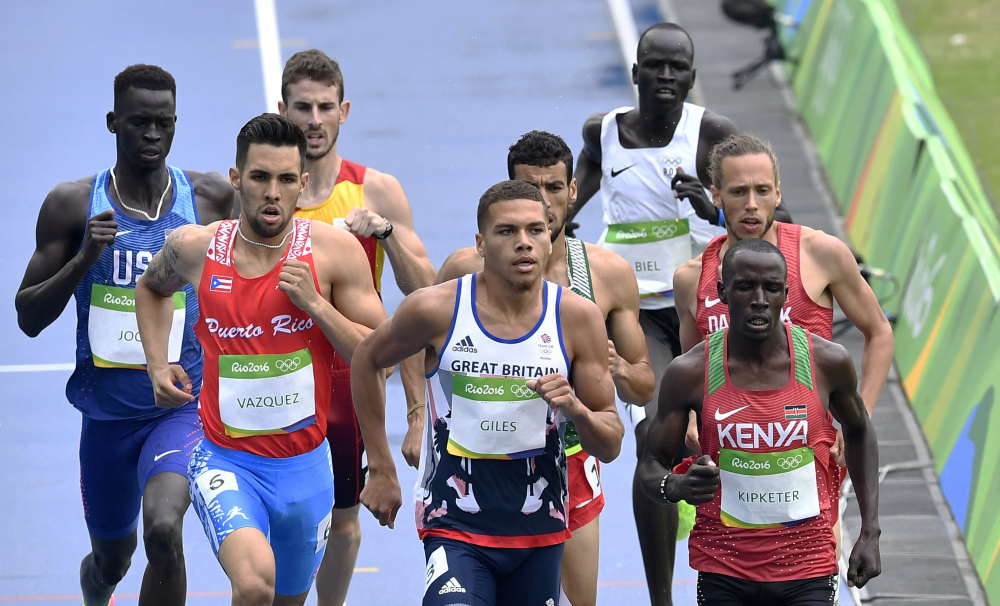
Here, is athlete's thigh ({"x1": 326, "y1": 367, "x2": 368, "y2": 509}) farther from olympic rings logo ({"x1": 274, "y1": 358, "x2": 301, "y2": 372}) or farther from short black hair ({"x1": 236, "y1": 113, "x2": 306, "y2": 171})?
short black hair ({"x1": 236, "y1": 113, "x2": 306, "y2": 171})

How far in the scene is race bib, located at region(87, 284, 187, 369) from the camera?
679cm

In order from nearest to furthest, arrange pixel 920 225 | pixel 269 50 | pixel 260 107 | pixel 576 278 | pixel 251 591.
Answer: pixel 251 591
pixel 576 278
pixel 920 225
pixel 260 107
pixel 269 50

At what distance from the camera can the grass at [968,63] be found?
17.5 m

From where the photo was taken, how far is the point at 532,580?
18.5 feet

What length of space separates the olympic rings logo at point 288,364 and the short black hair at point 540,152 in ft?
3.78

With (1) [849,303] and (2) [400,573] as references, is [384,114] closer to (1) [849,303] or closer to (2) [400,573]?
(2) [400,573]

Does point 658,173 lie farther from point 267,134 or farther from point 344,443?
point 267,134

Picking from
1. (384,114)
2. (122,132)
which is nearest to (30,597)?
(122,132)

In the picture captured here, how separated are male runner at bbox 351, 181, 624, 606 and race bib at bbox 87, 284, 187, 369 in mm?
1499

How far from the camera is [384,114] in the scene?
15.2m

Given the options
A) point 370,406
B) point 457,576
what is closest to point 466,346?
point 370,406

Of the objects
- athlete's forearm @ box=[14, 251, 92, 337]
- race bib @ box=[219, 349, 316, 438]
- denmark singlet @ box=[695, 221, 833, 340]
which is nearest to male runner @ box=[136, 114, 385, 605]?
race bib @ box=[219, 349, 316, 438]

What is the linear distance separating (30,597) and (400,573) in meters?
1.94

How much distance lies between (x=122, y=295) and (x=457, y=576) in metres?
2.28
